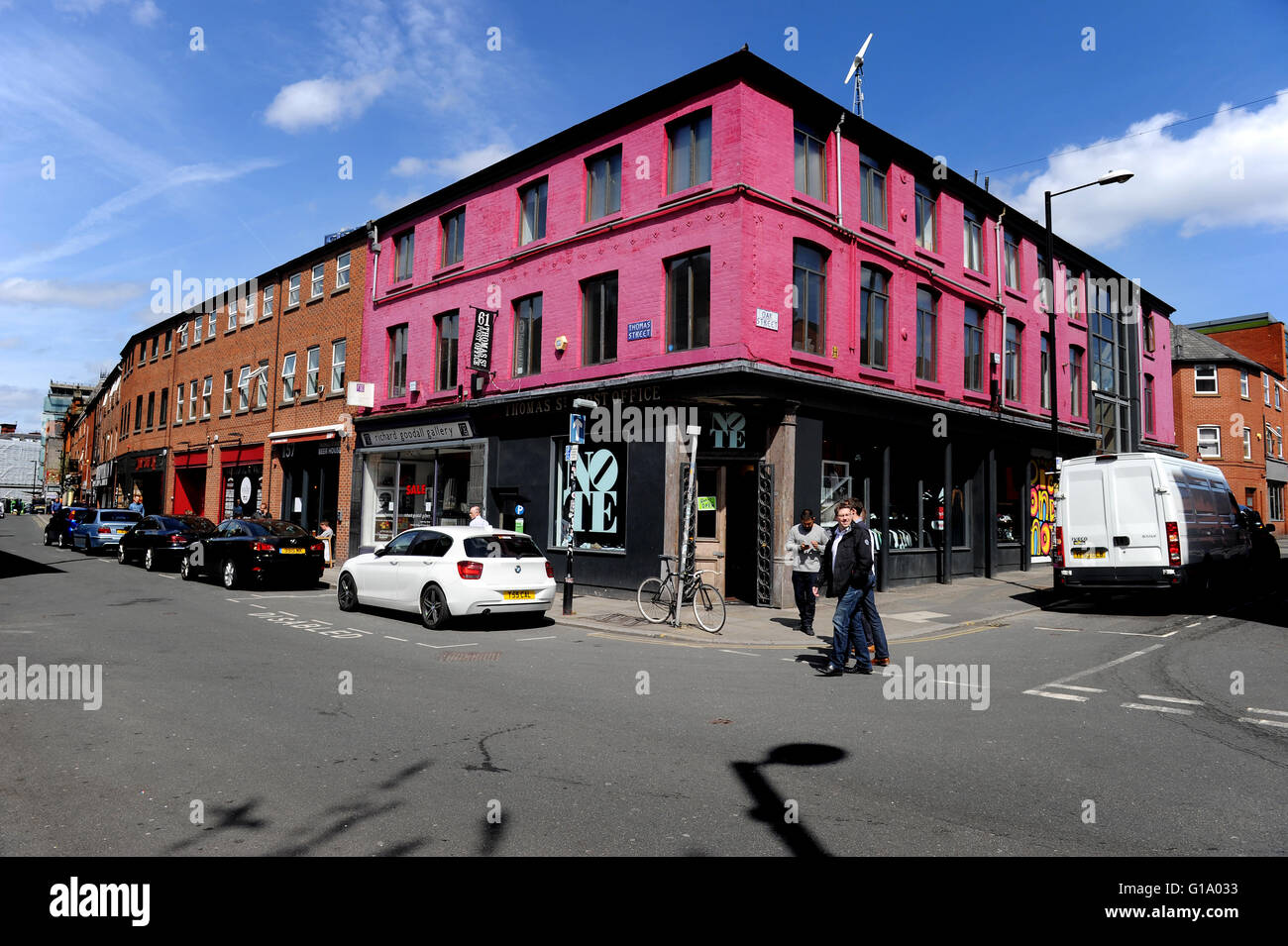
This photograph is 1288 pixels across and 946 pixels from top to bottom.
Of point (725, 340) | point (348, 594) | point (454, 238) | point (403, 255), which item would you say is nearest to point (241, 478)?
point (403, 255)

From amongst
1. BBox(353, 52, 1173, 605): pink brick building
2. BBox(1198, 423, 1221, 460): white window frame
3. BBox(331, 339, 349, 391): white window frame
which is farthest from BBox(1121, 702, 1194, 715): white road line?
BBox(1198, 423, 1221, 460): white window frame

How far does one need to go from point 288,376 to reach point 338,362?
3614 millimetres

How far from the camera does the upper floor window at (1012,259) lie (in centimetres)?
2286

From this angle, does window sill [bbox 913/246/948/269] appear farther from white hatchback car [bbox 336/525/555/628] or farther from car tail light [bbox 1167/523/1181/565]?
white hatchback car [bbox 336/525/555/628]

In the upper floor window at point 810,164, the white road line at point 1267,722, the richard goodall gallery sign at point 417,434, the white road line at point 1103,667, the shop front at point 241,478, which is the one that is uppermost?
the upper floor window at point 810,164

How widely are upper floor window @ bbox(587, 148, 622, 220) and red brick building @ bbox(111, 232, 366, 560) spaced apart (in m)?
10.4

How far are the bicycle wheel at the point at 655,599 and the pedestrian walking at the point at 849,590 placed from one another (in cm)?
424

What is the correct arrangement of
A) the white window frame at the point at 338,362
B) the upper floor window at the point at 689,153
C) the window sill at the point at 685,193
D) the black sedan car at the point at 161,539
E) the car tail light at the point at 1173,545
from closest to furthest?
the car tail light at the point at 1173,545 → the window sill at the point at 685,193 → the upper floor window at the point at 689,153 → the black sedan car at the point at 161,539 → the white window frame at the point at 338,362

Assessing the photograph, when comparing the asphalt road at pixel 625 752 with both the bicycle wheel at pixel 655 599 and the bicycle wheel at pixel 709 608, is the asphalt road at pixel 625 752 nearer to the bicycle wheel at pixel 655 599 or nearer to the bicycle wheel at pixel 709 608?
the bicycle wheel at pixel 709 608

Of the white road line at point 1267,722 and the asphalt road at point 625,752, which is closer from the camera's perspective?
the asphalt road at point 625,752

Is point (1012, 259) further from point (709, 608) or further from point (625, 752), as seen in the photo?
point (625, 752)

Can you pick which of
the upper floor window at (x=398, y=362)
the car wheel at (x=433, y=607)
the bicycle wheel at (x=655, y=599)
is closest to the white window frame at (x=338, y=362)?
the upper floor window at (x=398, y=362)

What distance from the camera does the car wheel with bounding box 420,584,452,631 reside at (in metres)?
12.0

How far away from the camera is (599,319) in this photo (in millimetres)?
17531
